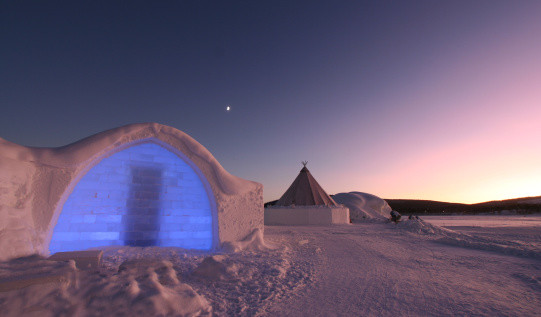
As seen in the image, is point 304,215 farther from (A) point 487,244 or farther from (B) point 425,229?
(A) point 487,244

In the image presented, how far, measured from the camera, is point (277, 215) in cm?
1847

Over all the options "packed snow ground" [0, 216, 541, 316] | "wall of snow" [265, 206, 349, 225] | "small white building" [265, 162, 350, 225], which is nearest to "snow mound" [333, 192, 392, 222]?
"small white building" [265, 162, 350, 225]

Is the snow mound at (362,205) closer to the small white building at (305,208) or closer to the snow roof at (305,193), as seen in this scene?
the snow roof at (305,193)

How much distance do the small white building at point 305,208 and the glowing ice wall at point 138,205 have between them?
37.8 feet

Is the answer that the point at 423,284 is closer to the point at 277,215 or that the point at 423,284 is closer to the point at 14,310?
the point at 14,310

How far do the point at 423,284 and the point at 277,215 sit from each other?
15.0 m

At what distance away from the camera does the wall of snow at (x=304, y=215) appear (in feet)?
58.3

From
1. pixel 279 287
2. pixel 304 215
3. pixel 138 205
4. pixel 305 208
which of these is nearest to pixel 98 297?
pixel 279 287

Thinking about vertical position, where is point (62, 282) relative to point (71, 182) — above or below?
below

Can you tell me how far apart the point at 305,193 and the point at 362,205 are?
10671mm

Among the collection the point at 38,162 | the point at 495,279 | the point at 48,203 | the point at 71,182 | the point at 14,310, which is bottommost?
the point at 495,279

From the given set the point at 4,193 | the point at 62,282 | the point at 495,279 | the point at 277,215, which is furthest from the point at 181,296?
the point at 277,215

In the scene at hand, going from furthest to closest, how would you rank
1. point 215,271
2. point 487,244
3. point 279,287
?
1. point 487,244
2. point 215,271
3. point 279,287

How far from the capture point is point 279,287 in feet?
11.9
